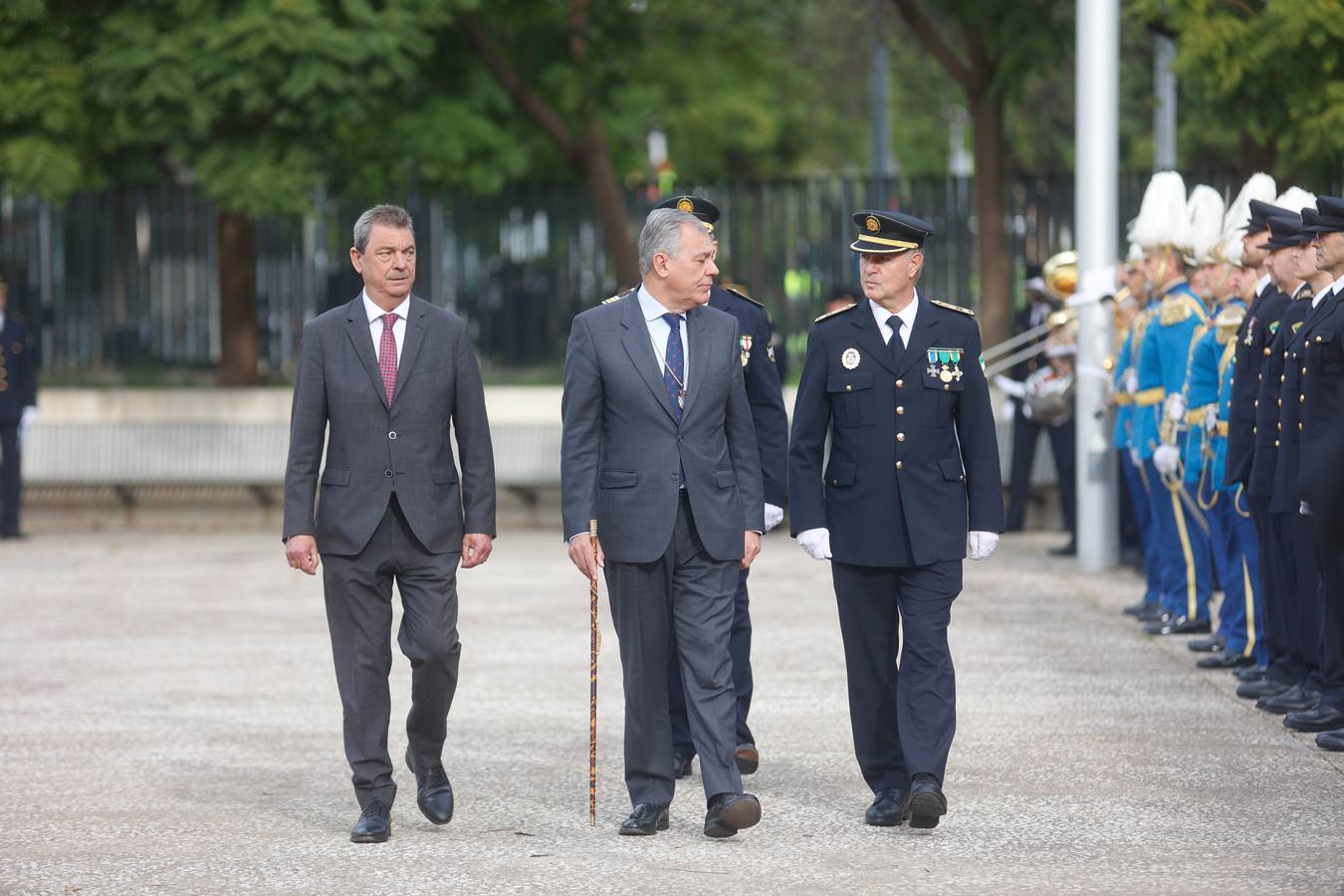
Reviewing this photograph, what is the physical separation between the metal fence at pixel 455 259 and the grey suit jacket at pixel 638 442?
13.9 m

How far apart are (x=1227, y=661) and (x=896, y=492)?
150 inches

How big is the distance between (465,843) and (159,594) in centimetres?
755

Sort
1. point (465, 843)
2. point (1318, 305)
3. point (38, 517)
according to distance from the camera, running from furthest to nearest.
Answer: point (38, 517) < point (1318, 305) < point (465, 843)

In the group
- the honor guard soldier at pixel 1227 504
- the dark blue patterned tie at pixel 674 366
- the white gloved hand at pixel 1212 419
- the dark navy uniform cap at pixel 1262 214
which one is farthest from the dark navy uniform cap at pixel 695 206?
the white gloved hand at pixel 1212 419

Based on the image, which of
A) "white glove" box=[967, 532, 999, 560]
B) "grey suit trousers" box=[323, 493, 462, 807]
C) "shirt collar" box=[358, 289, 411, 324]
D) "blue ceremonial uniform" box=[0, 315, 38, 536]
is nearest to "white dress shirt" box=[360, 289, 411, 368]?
"shirt collar" box=[358, 289, 411, 324]

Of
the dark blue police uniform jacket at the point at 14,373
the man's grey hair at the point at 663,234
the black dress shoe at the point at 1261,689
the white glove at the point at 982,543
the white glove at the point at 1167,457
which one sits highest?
the man's grey hair at the point at 663,234

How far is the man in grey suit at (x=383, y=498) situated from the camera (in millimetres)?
7090

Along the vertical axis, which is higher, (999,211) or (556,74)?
(556,74)

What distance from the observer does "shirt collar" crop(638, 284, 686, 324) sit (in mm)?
7082

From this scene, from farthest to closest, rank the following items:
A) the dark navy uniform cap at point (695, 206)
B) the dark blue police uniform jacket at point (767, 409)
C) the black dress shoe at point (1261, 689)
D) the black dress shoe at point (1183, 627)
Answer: the black dress shoe at point (1183, 627) → the black dress shoe at point (1261, 689) → the dark blue police uniform jacket at point (767, 409) → the dark navy uniform cap at point (695, 206)

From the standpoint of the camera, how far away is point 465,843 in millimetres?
6949

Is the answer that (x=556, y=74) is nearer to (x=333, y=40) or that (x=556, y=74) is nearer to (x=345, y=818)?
(x=333, y=40)

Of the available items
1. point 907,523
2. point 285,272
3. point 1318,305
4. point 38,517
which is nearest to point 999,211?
point 285,272

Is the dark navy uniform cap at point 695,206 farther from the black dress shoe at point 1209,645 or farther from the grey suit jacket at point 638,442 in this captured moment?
the black dress shoe at point 1209,645
